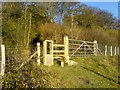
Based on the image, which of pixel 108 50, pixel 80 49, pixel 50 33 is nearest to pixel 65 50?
pixel 80 49

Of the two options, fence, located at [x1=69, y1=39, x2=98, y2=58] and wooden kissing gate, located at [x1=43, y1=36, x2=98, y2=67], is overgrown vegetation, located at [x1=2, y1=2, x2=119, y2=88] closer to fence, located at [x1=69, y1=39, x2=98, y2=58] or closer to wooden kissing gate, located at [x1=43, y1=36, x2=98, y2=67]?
Result: wooden kissing gate, located at [x1=43, y1=36, x2=98, y2=67]

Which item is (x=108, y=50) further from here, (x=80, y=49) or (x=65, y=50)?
(x=65, y=50)

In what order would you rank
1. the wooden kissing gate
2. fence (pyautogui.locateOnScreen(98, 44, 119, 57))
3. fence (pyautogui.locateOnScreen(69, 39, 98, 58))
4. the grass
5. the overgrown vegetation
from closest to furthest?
the overgrown vegetation
the grass
the wooden kissing gate
fence (pyautogui.locateOnScreen(69, 39, 98, 58))
fence (pyautogui.locateOnScreen(98, 44, 119, 57))

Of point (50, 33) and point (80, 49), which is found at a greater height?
point (50, 33)

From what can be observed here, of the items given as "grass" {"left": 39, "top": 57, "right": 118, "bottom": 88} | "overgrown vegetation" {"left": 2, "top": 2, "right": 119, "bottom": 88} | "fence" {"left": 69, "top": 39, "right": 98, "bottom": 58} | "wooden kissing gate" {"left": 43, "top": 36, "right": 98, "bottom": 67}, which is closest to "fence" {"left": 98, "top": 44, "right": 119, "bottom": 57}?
"overgrown vegetation" {"left": 2, "top": 2, "right": 119, "bottom": 88}

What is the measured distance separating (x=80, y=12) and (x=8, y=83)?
23.6 metres

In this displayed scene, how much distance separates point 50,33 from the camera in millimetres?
21953

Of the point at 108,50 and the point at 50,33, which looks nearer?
the point at 50,33

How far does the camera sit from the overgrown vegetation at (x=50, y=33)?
778 centimetres

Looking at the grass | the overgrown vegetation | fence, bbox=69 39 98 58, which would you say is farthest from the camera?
fence, bbox=69 39 98 58

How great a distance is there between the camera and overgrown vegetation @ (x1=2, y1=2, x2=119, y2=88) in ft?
25.5

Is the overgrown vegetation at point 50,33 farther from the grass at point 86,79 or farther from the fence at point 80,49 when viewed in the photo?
the fence at point 80,49

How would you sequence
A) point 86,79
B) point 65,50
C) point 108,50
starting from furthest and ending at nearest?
point 108,50 → point 65,50 → point 86,79

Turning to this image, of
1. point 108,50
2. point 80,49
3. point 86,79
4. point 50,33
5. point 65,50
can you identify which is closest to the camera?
point 86,79
